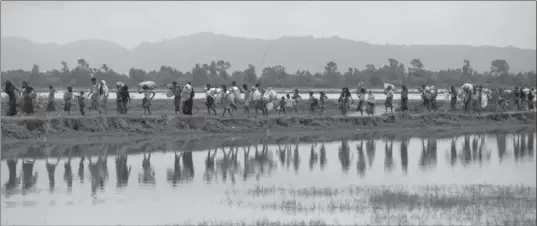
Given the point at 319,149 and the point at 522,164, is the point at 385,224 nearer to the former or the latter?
the point at 522,164

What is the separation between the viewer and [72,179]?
2103 cm

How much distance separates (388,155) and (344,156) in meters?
1.72

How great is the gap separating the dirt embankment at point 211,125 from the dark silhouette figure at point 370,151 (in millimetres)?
4665

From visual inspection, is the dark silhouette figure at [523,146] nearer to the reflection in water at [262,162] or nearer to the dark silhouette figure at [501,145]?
the reflection in water at [262,162]

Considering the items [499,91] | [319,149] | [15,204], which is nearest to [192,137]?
[319,149]

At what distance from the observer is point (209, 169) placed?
78.9ft

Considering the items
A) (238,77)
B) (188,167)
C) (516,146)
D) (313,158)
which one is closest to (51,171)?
(188,167)

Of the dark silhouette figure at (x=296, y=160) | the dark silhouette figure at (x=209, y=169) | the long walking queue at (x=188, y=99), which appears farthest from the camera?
the long walking queue at (x=188, y=99)

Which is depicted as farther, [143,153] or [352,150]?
[352,150]

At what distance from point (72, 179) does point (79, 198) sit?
9.42 ft

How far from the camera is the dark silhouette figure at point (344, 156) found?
25.6 metres

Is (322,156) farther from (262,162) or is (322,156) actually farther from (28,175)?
(28,175)

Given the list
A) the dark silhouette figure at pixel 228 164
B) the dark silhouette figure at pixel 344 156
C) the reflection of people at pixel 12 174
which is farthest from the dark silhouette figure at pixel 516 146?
the reflection of people at pixel 12 174

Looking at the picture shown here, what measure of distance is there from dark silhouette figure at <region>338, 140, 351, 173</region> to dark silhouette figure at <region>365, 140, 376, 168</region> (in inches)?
26.5
